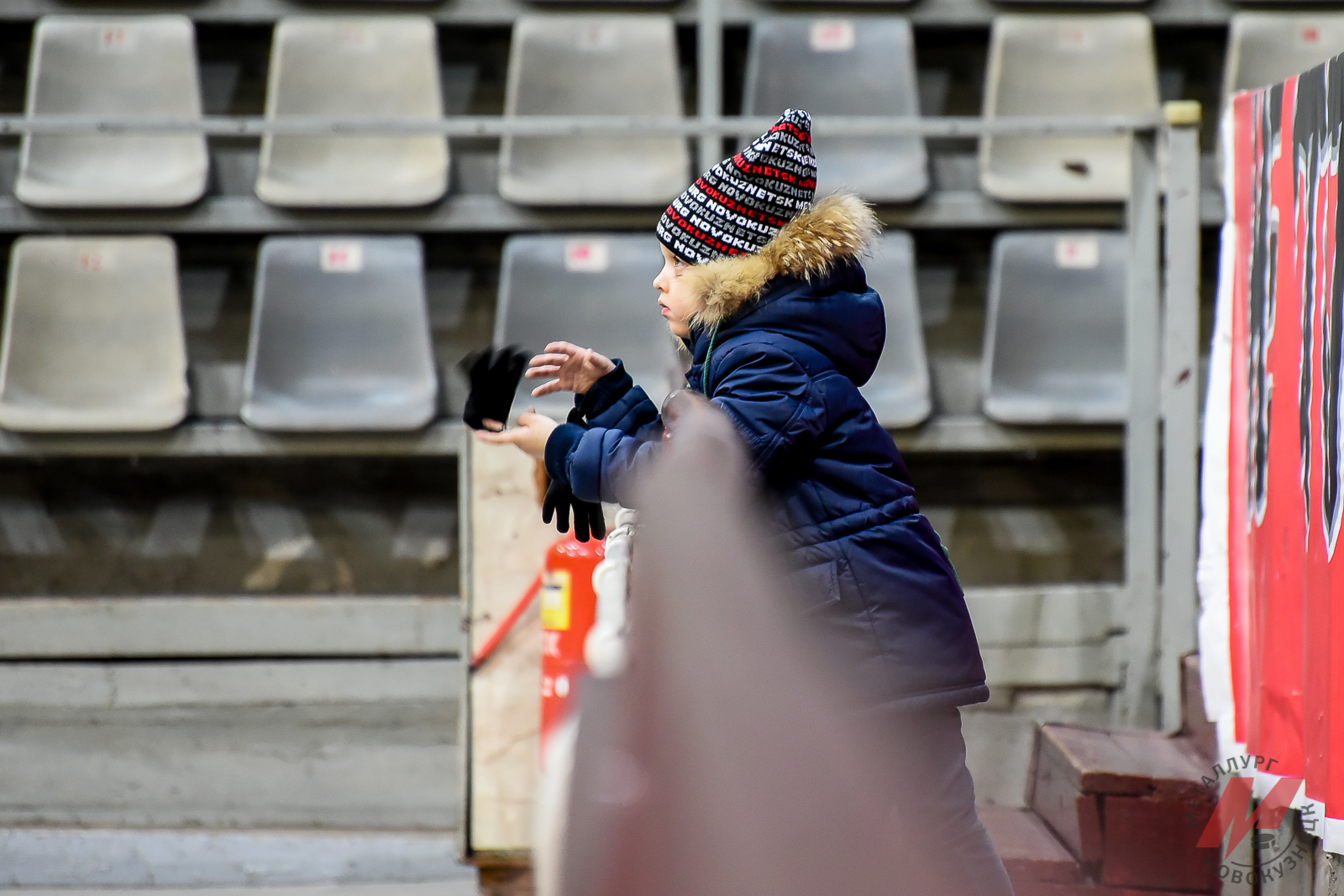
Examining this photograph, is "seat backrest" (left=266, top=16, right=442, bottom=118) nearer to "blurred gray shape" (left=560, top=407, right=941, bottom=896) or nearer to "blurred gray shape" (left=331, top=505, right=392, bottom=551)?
"blurred gray shape" (left=331, top=505, right=392, bottom=551)

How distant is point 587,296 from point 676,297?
159cm

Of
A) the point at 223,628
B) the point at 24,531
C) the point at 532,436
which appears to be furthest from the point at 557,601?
the point at 24,531

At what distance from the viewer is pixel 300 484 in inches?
113

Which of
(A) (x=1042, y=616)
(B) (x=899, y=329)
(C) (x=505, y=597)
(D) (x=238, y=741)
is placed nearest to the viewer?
(C) (x=505, y=597)

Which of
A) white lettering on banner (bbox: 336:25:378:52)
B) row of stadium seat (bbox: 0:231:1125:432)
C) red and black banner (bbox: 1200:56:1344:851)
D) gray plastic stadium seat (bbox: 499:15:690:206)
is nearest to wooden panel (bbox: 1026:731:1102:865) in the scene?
red and black banner (bbox: 1200:56:1344:851)

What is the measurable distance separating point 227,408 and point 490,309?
2.18 ft

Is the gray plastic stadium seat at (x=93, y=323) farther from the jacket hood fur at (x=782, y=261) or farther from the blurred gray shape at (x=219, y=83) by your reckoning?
the jacket hood fur at (x=782, y=261)

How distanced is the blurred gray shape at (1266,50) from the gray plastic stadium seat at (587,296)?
1.46 m

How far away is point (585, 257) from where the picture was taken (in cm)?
276

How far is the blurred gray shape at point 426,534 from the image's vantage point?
9.43 ft

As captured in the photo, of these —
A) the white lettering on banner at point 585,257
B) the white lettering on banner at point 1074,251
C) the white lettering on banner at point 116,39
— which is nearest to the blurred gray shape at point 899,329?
the white lettering on banner at point 1074,251

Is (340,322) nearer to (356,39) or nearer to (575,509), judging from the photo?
(356,39)

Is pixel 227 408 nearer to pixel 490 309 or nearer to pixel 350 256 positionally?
pixel 350 256

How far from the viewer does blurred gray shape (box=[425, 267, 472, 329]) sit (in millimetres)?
2965
